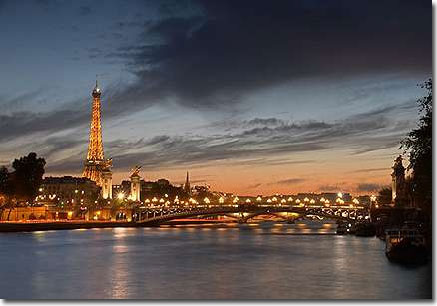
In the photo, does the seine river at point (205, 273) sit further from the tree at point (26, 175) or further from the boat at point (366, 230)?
the tree at point (26, 175)

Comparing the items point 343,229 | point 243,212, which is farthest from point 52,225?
point 343,229

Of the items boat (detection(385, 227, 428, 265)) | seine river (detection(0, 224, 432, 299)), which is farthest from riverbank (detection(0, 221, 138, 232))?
boat (detection(385, 227, 428, 265))

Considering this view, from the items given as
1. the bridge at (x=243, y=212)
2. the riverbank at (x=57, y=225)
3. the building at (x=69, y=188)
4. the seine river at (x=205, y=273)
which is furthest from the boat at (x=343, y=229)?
the building at (x=69, y=188)

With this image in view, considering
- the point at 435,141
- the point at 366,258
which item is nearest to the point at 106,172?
the point at 366,258

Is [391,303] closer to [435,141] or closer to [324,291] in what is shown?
[324,291]

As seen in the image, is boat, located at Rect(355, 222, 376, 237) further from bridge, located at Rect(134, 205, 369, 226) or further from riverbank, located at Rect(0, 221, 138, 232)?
riverbank, located at Rect(0, 221, 138, 232)

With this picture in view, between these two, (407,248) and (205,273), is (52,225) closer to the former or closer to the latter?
(205,273)
